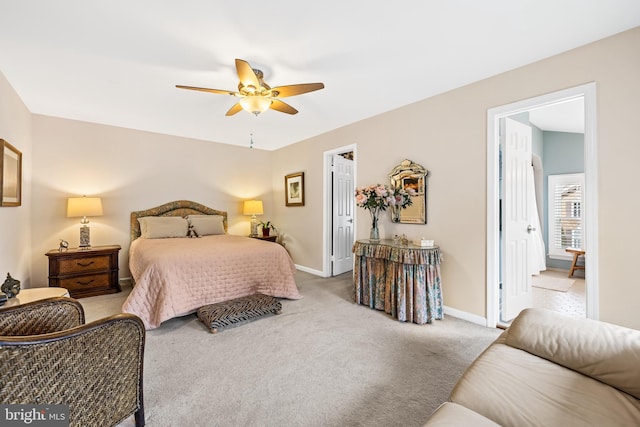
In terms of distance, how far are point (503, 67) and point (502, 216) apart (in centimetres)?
142

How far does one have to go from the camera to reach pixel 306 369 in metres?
2.05

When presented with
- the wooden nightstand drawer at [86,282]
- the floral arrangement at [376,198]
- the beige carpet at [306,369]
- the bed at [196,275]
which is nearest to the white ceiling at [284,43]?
the floral arrangement at [376,198]

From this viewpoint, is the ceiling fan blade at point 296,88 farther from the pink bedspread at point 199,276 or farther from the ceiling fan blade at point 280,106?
the pink bedspread at point 199,276

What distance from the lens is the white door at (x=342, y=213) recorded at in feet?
A: 15.9

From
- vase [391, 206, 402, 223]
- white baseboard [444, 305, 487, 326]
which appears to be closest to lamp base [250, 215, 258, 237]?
vase [391, 206, 402, 223]

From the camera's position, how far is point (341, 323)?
9.42 feet

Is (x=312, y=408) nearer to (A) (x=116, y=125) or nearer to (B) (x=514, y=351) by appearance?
(B) (x=514, y=351)

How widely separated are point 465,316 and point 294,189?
3582mm

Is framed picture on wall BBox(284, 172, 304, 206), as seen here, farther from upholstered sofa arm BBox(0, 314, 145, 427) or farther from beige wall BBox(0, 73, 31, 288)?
upholstered sofa arm BBox(0, 314, 145, 427)

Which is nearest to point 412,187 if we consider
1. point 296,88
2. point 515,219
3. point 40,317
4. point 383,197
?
point 383,197

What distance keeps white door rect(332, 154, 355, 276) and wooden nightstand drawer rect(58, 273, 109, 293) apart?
343 centimetres

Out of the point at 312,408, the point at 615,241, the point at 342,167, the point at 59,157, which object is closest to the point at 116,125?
the point at 59,157

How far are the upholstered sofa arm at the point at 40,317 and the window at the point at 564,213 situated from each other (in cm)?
696

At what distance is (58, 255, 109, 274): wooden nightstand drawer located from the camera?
356 centimetres
